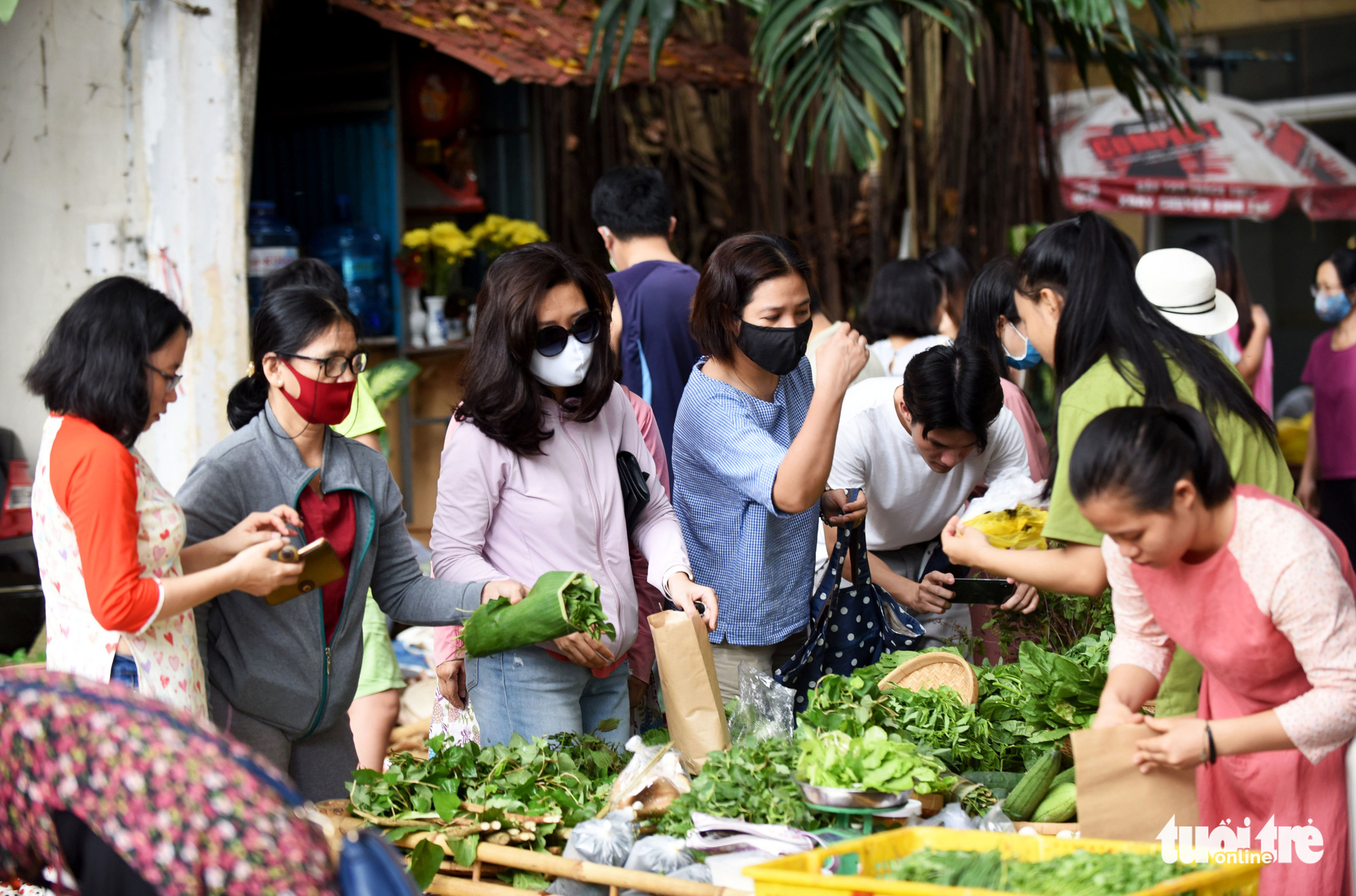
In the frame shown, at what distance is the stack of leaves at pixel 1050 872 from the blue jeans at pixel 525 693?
39.7 inches

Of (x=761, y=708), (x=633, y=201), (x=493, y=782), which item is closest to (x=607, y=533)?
(x=761, y=708)

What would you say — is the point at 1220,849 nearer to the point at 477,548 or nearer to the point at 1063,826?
the point at 1063,826

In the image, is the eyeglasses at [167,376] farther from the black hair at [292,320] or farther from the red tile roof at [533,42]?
the red tile roof at [533,42]

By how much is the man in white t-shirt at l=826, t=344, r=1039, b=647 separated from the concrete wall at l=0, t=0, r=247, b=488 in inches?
102

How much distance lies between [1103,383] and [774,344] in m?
0.92

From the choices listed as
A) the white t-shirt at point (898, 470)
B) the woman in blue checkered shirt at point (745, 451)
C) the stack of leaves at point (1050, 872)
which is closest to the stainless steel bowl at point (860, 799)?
the stack of leaves at point (1050, 872)

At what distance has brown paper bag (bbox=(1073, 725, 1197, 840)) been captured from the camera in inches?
77.5

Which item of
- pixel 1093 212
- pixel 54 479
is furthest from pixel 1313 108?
pixel 54 479

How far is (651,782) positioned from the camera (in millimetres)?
2422

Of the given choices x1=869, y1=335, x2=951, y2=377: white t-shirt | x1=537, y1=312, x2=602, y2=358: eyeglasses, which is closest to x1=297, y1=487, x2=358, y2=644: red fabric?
x1=537, y1=312, x2=602, y2=358: eyeglasses

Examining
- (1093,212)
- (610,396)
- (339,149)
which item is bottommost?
(610,396)

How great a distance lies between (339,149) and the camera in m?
6.40

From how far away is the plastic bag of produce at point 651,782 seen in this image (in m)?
2.38

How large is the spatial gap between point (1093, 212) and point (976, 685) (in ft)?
3.70
